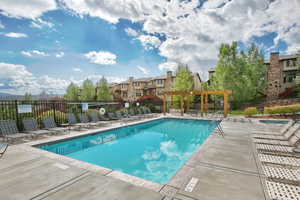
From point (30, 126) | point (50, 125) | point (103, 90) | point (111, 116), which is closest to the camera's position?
point (30, 126)

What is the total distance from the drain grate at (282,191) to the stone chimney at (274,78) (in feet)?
88.2

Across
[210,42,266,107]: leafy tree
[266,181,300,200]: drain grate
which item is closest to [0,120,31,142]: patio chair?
[266,181,300,200]: drain grate

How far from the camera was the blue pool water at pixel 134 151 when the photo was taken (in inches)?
203

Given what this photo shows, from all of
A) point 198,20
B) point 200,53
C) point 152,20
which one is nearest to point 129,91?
point 200,53

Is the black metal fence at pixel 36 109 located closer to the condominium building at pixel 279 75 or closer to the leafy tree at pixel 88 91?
the leafy tree at pixel 88 91

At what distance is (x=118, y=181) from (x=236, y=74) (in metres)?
22.5

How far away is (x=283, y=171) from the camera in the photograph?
355cm

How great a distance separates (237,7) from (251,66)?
15.4 metres

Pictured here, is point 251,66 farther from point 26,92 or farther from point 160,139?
point 26,92

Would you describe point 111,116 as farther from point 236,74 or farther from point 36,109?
point 236,74

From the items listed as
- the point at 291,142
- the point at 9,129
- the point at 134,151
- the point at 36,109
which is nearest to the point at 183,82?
the point at 291,142

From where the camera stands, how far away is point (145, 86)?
35188mm

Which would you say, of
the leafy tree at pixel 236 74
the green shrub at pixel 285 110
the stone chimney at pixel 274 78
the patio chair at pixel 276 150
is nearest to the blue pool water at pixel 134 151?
the patio chair at pixel 276 150

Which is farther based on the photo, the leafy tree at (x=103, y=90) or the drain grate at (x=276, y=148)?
the leafy tree at (x=103, y=90)
